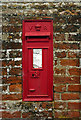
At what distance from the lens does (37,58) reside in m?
2.93

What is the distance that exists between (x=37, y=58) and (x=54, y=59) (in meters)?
0.34

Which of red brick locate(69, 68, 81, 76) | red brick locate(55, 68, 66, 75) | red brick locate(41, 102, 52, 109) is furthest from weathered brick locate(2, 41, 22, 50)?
red brick locate(41, 102, 52, 109)

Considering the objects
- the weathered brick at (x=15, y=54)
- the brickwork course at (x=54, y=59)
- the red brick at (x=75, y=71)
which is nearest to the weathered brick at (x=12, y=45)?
the brickwork course at (x=54, y=59)

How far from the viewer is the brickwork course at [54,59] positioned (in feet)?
9.58

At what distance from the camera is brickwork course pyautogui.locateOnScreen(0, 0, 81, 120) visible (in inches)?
115

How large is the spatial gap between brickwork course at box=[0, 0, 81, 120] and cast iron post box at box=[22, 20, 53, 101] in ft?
0.28

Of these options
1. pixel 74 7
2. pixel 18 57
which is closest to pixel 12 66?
pixel 18 57

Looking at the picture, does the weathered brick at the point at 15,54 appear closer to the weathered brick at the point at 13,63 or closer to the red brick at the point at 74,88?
the weathered brick at the point at 13,63

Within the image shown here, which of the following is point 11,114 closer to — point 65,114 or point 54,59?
point 65,114

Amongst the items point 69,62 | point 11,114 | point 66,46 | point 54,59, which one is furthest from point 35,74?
point 11,114

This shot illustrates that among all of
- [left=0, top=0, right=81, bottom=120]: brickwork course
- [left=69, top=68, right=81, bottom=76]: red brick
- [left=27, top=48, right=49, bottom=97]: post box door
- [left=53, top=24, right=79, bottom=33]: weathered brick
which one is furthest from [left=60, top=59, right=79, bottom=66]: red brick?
[left=53, top=24, right=79, bottom=33]: weathered brick

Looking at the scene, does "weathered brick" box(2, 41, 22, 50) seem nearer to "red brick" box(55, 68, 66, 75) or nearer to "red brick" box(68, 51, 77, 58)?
"red brick" box(55, 68, 66, 75)

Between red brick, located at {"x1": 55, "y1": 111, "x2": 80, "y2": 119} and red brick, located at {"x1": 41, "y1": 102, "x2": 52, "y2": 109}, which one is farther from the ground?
red brick, located at {"x1": 41, "y1": 102, "x2": 52, "y2": 109}

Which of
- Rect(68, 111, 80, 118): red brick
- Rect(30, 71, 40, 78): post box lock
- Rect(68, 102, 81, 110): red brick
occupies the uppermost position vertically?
Rect(30, 71, 40, 78): post box lock
